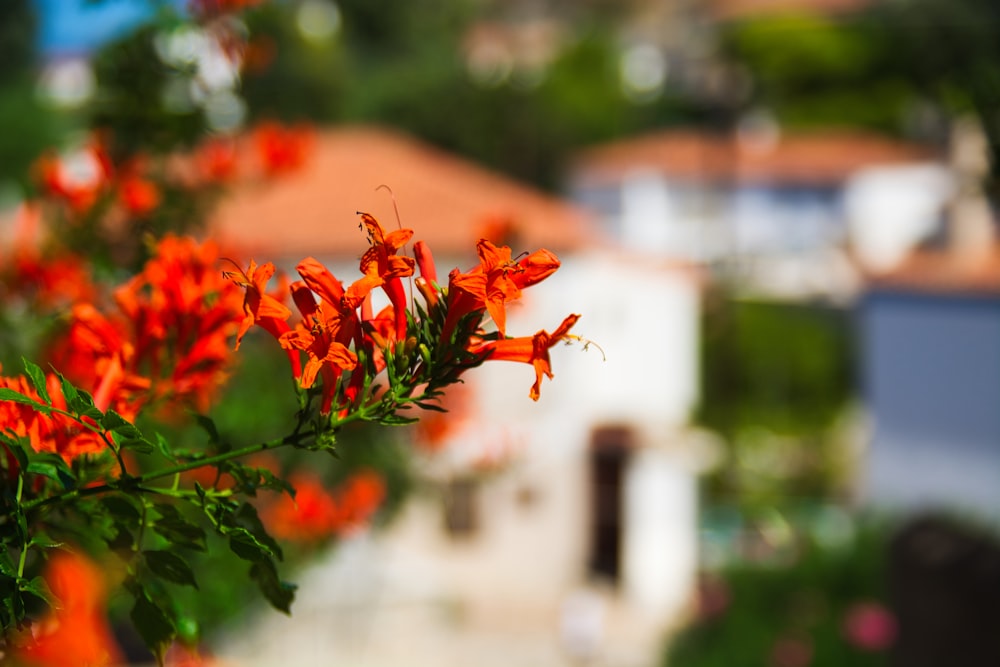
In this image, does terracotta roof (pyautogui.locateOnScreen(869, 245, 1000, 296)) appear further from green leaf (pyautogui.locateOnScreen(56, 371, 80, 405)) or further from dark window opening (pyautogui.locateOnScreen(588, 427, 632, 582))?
green leaf (pyautogui.locateOnScreen(56, 371, 80, 405))

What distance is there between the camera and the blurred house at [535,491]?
17.8 meters

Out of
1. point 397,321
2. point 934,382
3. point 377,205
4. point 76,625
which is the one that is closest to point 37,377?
point 397,321

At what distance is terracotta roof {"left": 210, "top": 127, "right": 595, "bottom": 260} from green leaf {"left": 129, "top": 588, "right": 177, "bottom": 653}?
17.1 m

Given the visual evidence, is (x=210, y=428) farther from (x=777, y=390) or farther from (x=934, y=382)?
(x=777, y=390)

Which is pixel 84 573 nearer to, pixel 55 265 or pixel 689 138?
pixel 55 265

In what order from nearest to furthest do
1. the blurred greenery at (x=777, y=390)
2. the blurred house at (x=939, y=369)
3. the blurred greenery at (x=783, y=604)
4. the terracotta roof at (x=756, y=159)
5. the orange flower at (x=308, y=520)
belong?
the orange flower at (x=308, y=520) < the blurred greenery at (x=783, y=604) < the blurred house at (x=939, y=369) < the blurred greenery at (x=777, y=390) < the terracotta roof at (x=756, y=159)

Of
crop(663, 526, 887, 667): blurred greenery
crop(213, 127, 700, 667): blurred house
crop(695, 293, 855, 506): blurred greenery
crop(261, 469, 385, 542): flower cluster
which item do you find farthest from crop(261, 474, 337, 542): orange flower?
crop(695, 293, 855, 506): blurred greenery

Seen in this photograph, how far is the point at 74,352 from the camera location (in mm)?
2031

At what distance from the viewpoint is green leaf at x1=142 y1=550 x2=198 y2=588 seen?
1469 millimetres

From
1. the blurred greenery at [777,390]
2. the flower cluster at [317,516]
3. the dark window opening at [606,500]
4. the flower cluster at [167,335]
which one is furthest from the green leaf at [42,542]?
the blurred greenery at [777,390]

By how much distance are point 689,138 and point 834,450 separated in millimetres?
14496

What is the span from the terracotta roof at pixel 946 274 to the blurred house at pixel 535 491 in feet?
14.6

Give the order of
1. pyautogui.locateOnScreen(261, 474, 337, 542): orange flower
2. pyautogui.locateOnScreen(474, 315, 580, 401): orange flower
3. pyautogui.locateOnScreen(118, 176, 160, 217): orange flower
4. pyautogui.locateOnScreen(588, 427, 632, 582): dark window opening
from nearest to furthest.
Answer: pyautogui.locateOnScreen(474, 315, 580, 401): orange flower < pyautogui.locateOnScreen(118, 176, 160, 217): orange flower < pyautogui.locateOnScreen(261, 474, 337, 542): orange flower < pyautogui.locateOnScreen(588, 427, 632, 582): dark window opening

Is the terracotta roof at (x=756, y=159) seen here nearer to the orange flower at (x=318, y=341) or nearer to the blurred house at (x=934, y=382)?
the blurred house at (x=934, y=382)
